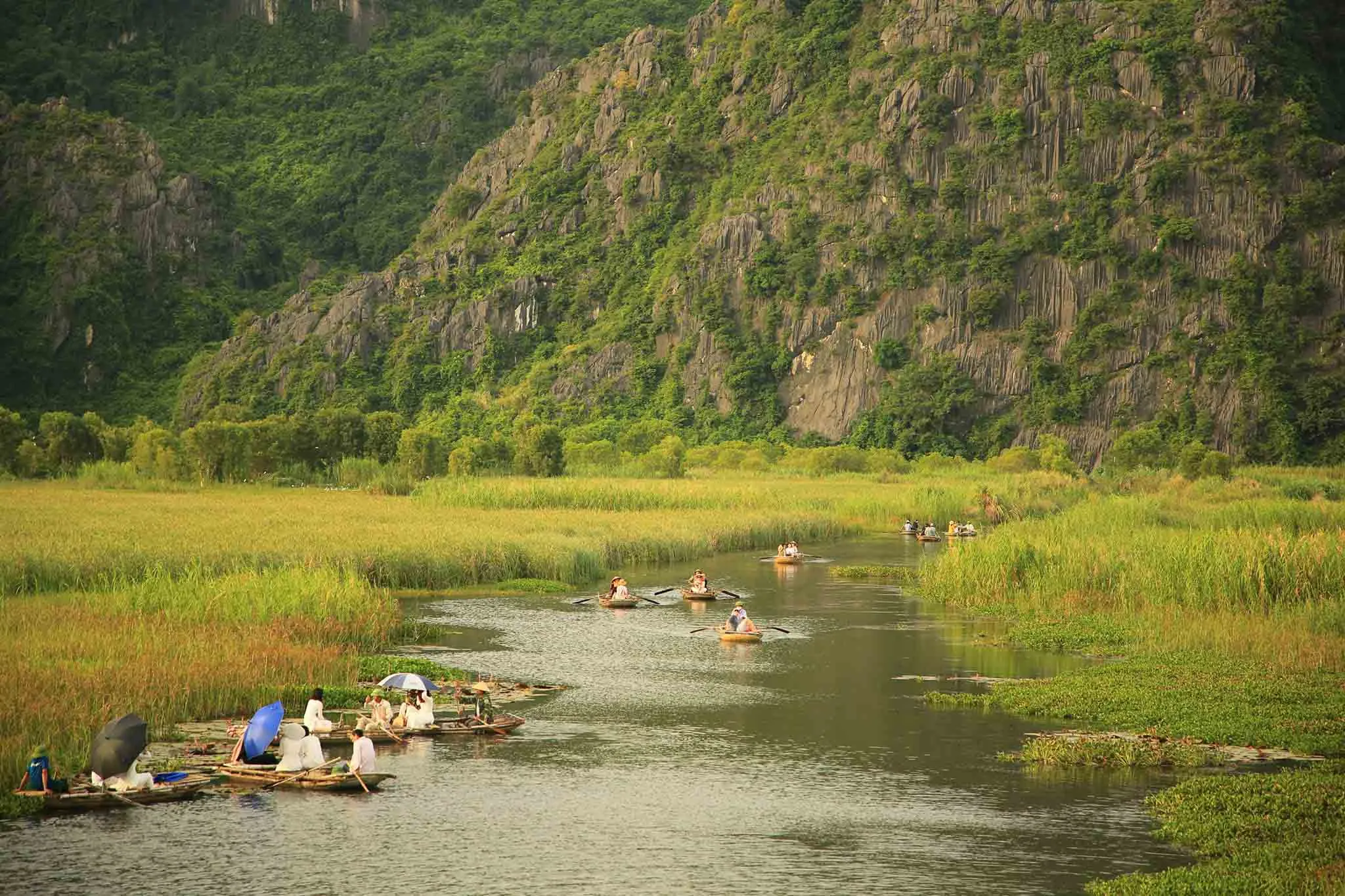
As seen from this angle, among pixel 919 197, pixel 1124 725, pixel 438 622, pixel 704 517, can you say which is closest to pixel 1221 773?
pixel 1124 725

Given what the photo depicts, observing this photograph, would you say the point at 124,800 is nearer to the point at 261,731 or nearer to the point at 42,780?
the point at 42,780

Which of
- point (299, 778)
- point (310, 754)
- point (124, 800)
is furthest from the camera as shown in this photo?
point (310, 754)

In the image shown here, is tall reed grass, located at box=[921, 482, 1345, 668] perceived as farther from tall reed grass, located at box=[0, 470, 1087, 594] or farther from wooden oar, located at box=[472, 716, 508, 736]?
wooden oar, located at box=[472, 716, 508, 736]

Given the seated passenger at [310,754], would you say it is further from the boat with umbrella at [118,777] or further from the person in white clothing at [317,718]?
the boat with umbrella at [118,777]

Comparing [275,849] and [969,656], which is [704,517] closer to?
[969,656]

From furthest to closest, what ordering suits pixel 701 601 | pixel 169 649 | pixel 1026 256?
pixel 1026 256 < pixel 701 601 < pixel 169 649

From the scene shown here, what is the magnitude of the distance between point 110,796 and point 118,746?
80cm

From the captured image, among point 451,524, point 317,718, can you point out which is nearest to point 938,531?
point 451,524

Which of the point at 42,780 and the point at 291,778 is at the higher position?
the point at 42,780

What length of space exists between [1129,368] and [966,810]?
462ft

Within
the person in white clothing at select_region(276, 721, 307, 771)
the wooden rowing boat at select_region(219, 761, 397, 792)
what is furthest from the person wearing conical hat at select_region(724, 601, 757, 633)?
the wooden rowing boat at select_region(219, 761, 397, 792)

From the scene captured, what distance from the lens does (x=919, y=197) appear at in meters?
181

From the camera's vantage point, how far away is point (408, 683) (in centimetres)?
3078

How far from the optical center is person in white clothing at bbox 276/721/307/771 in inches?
1058
